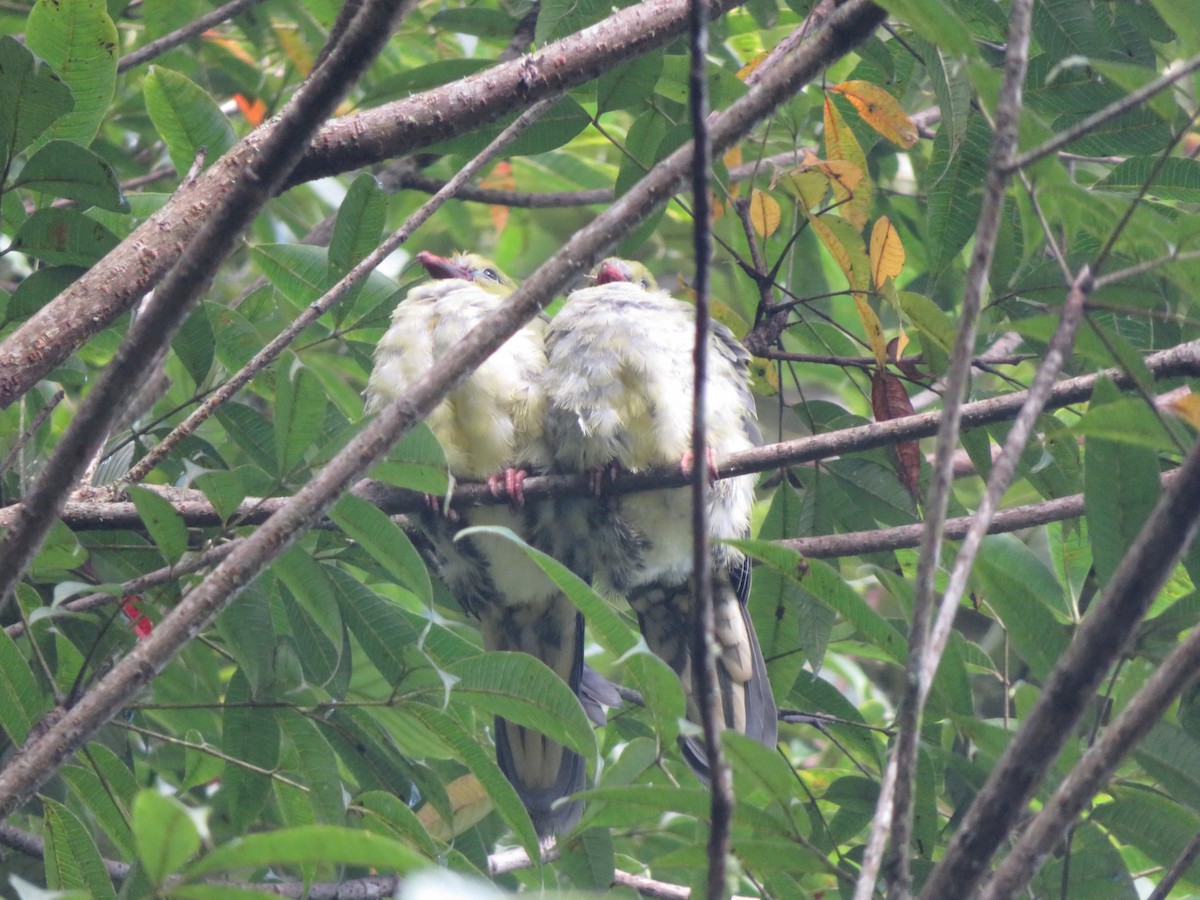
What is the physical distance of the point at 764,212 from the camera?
294 centimetres

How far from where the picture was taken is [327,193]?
5.25 metres

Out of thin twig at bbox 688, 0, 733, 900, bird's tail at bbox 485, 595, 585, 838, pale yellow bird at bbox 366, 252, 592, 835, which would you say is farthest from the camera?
pale yellow bird at bbox 366, 252, 592, 835

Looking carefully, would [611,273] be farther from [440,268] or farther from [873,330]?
[873,330]

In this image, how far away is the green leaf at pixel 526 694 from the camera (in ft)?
6.74

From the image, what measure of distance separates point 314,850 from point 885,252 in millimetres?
1817

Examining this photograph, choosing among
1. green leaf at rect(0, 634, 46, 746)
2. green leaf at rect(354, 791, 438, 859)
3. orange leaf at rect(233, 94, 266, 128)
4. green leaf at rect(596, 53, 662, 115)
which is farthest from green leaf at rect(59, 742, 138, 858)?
orange leaf at rect(233, 94, 266, 128)

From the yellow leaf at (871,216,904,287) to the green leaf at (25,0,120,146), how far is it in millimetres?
1537

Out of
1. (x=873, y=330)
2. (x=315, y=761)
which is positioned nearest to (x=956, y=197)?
(x=873, y=330)

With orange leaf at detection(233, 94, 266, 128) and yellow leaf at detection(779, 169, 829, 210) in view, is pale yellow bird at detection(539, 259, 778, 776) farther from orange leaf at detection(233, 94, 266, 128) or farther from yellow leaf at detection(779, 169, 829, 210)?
orange leaf at detection(233, 94, 266, 128)

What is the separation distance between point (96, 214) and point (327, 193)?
227cm

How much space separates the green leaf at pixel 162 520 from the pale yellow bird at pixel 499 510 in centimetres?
128

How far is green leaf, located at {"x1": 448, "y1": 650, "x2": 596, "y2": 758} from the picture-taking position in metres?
2.05

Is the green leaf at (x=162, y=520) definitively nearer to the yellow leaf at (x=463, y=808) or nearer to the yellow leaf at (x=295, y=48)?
the yellow leaf at (x=463, y=808)

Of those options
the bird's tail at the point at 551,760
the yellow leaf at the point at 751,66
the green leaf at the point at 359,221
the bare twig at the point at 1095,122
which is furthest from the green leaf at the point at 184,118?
the bare twig at the point at 1095,122
